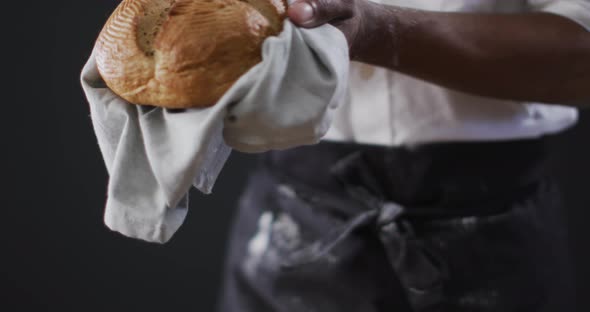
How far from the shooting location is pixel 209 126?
16.4 inches

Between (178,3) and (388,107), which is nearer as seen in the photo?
(178,3)

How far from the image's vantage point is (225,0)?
1.50 ft

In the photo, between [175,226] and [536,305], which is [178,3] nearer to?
[175,226]

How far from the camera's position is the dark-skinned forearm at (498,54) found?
1.80 ft

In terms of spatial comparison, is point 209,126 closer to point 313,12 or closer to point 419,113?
point 313,12

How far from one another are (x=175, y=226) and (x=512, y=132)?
0.41 m

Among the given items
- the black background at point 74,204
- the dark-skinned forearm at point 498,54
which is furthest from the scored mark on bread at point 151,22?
the black background at point 74,204

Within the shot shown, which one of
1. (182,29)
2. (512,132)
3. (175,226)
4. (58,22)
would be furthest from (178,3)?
(58,22)

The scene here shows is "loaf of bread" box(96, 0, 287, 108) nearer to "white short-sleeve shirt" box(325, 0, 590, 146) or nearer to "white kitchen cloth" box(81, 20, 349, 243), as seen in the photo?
"white kitchen cloth" box(81, 20, 349, 243)

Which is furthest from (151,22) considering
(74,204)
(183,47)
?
(74,204)

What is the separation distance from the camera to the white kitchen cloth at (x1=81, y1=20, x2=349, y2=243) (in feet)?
1.38

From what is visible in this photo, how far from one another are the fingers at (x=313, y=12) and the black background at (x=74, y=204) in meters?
0.92

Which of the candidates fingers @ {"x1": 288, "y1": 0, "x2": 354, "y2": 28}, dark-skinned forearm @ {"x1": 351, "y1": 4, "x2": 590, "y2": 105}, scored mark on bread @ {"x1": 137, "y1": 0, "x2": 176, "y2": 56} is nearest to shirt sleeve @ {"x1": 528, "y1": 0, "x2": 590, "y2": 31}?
dark-skinned forearm @ {"x1": 351, "y1": 4, "x2": 590, "y2": 105}

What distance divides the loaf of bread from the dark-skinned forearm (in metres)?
0.13
